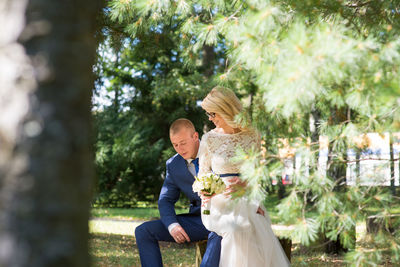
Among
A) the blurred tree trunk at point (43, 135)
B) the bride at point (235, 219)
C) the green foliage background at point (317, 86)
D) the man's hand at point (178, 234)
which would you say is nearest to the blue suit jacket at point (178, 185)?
the man's hand at point (178, 234)

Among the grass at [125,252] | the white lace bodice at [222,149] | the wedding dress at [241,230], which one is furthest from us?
the grass at [125,252]

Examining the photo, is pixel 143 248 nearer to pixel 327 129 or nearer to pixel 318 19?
pixel 327 129

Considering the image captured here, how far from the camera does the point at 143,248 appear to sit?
3.80 m

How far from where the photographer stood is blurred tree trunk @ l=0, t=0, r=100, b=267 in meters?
1.24

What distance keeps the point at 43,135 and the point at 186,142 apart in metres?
2.77

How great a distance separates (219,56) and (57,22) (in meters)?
9.27

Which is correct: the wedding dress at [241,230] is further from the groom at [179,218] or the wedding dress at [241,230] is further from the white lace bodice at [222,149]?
the groom at [179,218]

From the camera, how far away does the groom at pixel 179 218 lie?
3756mm

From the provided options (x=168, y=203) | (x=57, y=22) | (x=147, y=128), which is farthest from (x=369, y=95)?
(x=147, y=128)

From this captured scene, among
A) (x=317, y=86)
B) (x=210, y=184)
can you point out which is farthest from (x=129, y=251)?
(x=317, y=86)

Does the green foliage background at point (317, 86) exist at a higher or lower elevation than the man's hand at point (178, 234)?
higher

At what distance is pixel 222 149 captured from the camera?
3.68 metres

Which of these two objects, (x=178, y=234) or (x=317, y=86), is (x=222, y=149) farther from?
(x=317, y=86)

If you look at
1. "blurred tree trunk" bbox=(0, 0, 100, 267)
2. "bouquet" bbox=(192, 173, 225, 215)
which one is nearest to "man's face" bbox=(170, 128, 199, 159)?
"bouquet" bbox=(192, 173, 225, 215)
